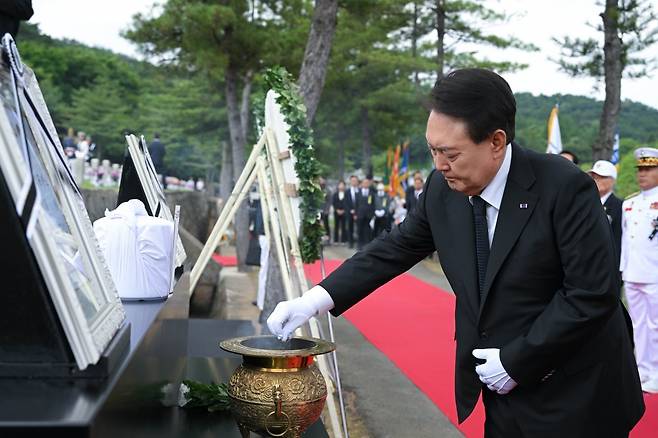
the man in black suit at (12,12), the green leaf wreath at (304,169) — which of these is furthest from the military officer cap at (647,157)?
the man in black suit at (12,12)

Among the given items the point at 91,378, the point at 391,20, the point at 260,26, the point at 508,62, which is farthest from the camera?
the point at 391,20

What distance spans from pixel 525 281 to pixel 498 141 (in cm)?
43

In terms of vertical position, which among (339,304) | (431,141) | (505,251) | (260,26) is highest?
(260,26)

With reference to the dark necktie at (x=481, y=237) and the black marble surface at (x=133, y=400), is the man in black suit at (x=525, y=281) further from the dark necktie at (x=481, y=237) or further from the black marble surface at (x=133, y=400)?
the black marble surface at (x=133, y=400)

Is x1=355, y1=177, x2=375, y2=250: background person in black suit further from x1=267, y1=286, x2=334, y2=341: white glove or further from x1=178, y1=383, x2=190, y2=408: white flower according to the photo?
x1=267, y1=286, x2=334, y2=341: white glove

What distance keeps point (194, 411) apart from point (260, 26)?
12794 millimetres

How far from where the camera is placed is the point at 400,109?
3219cm

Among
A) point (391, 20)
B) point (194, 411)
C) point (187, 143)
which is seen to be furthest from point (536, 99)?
point (194, 411)

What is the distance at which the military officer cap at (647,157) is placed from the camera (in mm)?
6816

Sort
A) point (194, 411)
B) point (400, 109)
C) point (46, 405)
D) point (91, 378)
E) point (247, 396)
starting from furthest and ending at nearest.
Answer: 1. point (400, 109)
2. point (194, 411)
3. point (247, 396)
4. point (91, 378)
5. point (46, 405)

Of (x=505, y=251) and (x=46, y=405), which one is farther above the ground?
(x=505, y=251)

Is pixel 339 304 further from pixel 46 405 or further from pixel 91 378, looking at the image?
pixel 46 405

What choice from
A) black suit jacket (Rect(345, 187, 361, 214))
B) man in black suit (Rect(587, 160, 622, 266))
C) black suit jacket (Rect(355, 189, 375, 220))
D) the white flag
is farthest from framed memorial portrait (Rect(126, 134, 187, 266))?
A: black suit jacket (Rect(345, 187, 361, 214))

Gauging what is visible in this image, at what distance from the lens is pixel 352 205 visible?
24203 millimetres
